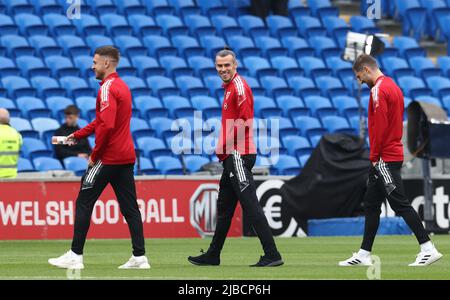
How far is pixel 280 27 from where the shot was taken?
1162 inches

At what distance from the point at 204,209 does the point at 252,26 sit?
1025cm

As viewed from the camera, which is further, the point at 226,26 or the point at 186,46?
the point at 226,26

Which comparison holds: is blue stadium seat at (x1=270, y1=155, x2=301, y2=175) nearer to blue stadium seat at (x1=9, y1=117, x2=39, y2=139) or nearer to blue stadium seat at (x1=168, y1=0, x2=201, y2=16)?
blue stadium seat at (x1=9, y1=117, x2=39, y2=139)

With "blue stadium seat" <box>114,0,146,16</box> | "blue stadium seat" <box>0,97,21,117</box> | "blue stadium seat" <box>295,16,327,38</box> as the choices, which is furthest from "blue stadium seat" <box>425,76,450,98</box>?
"blue stadium seat" <box>0,97,21,117</box>

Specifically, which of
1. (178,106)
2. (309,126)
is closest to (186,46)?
(178,106)

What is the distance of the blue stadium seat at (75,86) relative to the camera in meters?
24.6

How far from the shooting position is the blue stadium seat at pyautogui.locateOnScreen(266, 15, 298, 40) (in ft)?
96.8

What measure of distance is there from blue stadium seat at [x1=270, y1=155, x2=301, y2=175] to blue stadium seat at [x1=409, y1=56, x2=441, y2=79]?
6.72 metres

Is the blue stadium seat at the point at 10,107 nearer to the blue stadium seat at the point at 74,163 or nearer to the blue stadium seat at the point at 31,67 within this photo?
the blue stadium seat at the point at 31,67

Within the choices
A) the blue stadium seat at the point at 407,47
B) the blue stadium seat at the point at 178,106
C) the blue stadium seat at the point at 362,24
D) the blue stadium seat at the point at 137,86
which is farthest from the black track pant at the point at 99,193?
the blue stadium seat at the point at 407,47

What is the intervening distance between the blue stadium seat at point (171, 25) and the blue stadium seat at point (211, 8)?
4.37 ft

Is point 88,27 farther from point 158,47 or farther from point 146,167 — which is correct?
point 146,167
